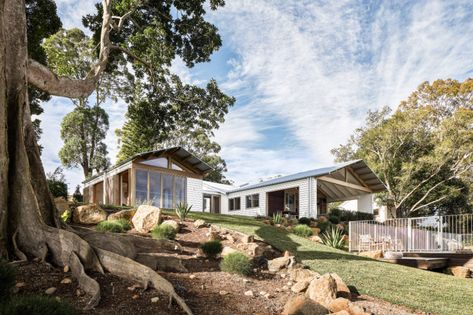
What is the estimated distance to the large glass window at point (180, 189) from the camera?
73.9 feet

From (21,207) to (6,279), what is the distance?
176 centimetres

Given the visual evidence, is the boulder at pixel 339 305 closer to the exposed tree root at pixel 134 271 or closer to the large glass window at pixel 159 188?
the exposed tree root at pixel 134 271

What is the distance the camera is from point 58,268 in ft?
16.5

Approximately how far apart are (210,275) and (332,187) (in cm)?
2266

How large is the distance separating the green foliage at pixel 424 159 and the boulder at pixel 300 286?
2200 centimetres

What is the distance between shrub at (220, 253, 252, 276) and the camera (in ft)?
23.8

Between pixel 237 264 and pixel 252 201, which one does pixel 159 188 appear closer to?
pixel 252 201

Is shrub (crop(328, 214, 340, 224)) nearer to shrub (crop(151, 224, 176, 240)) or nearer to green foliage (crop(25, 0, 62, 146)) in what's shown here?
shrub (crop(151, 224, 176, 240))

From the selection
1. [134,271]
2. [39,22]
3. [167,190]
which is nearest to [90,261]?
[134,271]

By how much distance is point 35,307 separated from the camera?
3.19m

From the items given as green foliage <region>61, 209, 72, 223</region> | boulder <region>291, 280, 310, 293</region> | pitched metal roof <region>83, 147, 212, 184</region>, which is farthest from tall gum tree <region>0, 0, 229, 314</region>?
pitched metal roof <region>83, 147, 212, 184</region>

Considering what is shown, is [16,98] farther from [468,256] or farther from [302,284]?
[468,256]

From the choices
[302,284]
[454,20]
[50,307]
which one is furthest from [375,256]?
[50,307]

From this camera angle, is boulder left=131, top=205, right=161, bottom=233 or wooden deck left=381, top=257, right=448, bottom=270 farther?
wooden deck left=381, top=257, right=448, bottom=270
